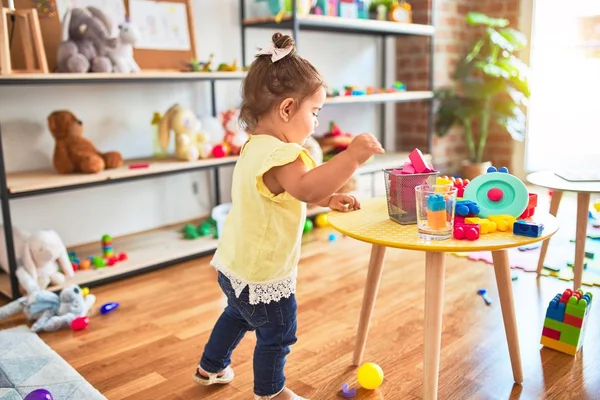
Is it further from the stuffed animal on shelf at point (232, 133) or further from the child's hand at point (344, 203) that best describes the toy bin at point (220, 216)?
the child's hand at point (344, 203)

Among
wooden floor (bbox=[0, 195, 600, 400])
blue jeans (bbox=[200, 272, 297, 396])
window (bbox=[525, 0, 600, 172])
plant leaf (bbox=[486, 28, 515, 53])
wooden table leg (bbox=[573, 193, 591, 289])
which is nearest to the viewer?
blue jeans (bbox=[200, 272, 297, 396])

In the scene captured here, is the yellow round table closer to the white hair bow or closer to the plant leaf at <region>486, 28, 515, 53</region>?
the white hair bow

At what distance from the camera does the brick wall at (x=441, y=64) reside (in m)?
4.22

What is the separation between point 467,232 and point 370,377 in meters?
0.58

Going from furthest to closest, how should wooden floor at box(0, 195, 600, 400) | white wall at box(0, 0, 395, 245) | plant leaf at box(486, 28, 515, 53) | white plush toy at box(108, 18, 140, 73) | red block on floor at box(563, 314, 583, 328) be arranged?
plant leaf at box(486, 28, 515, 53) → white wall at box(0, 0, 395, 245) → white plush toy at box(108, 18, 140, 73) → red block on floor at box(563, 314, 583, 328) → wooden floor at box(0, 195, 600, 400)

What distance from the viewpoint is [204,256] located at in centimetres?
283

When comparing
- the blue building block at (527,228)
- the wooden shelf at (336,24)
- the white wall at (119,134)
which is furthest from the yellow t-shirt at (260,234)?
the wooden shelf at (336,24)

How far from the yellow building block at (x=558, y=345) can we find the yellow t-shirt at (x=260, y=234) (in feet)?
2.96

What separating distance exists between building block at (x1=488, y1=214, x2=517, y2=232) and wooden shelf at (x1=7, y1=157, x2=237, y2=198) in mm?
1663

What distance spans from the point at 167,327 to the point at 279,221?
91 cm

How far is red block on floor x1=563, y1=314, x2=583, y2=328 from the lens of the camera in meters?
1.72

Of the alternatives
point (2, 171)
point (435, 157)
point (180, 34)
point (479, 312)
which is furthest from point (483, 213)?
point (435, 157)

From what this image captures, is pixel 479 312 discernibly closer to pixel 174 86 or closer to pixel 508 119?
pixel 174 86

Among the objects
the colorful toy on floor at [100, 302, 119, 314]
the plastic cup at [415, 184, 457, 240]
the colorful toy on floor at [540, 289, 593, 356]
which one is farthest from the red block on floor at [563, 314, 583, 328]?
the colorful toy on floor at [100, 302, 119, 314]
